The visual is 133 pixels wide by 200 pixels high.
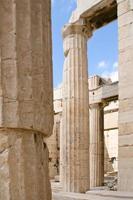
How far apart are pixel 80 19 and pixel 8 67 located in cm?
1287

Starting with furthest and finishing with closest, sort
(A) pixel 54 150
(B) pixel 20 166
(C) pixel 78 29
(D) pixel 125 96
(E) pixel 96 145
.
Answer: (A) pixel 54 150 < (E) pixel 96 145 < (C) pixel 78 29 < (D) pixel 125 96 < (B) pixel 20 166

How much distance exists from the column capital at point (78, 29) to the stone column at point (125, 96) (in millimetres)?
3703

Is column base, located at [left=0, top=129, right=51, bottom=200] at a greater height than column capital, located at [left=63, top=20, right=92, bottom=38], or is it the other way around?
column capital, located at [left=63, top=20, right=92, bottom=38]

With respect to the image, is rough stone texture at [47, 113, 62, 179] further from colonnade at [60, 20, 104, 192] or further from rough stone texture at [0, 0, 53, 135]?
rough stone texture at [0, 0, 53, 135]

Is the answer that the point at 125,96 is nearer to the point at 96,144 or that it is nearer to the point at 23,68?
the point at 23,68

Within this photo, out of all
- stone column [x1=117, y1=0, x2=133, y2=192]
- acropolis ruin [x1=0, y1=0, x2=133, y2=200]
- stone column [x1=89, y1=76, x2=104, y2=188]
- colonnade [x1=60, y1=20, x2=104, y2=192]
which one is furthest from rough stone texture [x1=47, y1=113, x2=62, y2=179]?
stone column [x1=117, y1=0, x2=133, y2=192]

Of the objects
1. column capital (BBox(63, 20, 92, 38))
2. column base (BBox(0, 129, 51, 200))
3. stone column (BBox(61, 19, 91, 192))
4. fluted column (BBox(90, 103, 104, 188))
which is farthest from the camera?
fluted column (BBox(90, 103, 104, 188))

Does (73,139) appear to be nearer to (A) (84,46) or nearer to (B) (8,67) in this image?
(A) (84,46)

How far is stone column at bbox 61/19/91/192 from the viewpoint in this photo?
14.3 m

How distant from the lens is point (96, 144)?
2036 cm

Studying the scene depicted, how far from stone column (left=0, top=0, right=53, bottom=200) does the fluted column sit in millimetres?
17232

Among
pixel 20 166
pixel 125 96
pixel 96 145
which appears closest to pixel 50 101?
pixel 20 166

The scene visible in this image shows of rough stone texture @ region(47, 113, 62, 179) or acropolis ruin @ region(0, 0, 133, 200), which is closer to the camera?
acropolis ruin @ region(0, 0, 133, 200)

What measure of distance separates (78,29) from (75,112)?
135 inches
